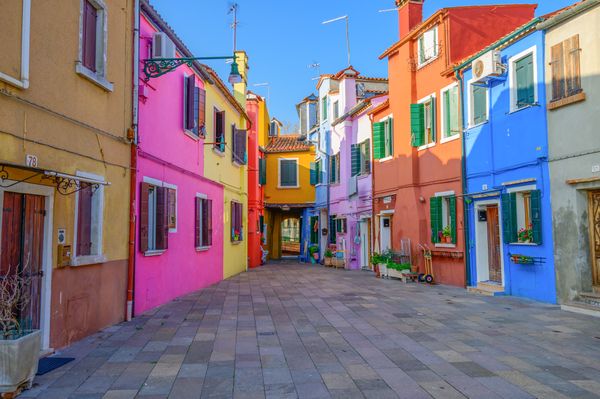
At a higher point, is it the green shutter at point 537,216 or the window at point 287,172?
the window at point 287,172

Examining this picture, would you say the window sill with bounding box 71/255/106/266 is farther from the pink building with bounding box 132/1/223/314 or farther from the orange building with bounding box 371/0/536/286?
the orange building with bounding box 371/0/536/286

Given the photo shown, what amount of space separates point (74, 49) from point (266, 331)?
5023 mm

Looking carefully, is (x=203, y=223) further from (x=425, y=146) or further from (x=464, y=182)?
(x=464, y=182)

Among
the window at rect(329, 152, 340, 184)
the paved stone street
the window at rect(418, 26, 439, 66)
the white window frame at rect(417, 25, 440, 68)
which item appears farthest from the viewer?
the window at rect(329, 152, 340, 184)

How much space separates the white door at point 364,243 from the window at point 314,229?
6.58 m

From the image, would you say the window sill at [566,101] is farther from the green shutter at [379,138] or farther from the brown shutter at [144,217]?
the brown shutter at [144,217]

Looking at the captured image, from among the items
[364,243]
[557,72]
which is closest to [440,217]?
[557,72]

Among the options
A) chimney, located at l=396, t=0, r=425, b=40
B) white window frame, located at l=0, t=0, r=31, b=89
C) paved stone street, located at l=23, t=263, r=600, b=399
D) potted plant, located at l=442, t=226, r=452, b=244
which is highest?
chimney, located at l=396, t=0, r=425, b=40

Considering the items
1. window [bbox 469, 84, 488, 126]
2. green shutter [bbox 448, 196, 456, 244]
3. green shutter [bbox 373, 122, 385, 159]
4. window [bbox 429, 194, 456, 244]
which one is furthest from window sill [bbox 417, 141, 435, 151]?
green shutter [bbox 373, 122, 385, 159]

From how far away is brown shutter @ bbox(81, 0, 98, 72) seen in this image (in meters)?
7.10

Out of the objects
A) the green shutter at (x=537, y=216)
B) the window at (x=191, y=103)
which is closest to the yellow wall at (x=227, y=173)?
the window at (x=191, y=103)

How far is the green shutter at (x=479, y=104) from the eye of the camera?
12.5m

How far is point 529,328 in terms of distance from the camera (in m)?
7.73

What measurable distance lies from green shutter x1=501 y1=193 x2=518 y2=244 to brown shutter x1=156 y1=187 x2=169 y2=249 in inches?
307
